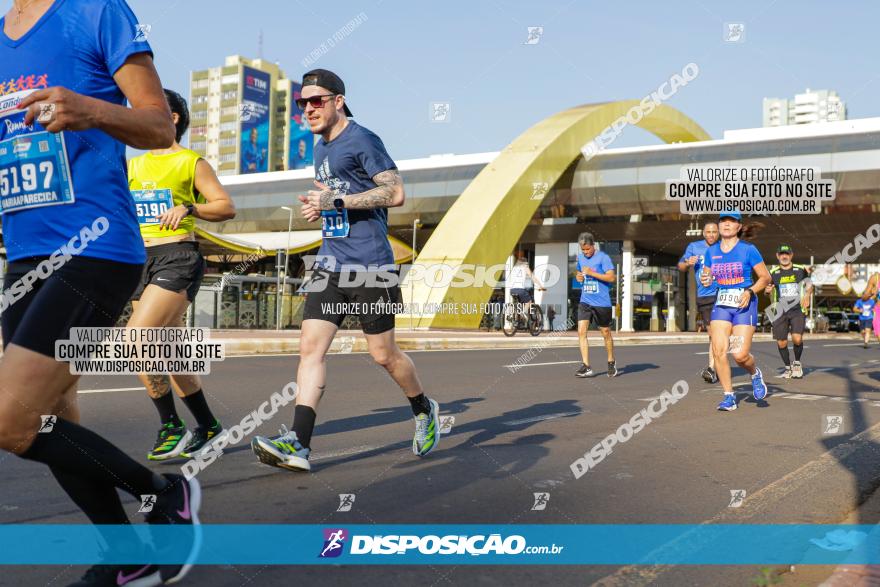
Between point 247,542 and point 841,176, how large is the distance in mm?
33892

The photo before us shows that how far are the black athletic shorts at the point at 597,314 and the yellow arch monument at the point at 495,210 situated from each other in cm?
1727

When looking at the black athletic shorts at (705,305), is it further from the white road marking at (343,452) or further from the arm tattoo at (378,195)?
the arm tattoo at (378,195)

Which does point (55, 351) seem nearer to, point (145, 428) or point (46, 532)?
point (46, 532)

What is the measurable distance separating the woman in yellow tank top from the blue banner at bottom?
1518mm

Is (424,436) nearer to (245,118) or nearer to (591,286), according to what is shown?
(591,286)

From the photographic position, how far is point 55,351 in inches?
87.7

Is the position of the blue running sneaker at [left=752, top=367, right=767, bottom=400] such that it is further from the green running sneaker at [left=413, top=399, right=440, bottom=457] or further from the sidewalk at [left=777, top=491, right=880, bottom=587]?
the sidewalk at [left=777, top=491, right=880, bottom=587]

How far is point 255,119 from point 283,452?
131513 millimetres

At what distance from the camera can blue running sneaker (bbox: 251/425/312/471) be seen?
158 inches

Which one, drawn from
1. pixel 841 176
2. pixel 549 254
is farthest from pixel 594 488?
pixel 549 254

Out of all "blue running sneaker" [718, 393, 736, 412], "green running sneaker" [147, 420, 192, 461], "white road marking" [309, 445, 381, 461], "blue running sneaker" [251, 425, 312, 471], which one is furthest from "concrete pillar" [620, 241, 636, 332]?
"blue running sneaker" [251, 425, 312, 471]

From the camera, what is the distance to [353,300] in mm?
4516

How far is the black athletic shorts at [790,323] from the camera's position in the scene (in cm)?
1197

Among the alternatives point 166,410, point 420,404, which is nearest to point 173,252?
point 166,410
